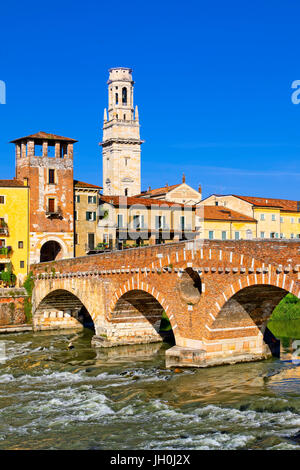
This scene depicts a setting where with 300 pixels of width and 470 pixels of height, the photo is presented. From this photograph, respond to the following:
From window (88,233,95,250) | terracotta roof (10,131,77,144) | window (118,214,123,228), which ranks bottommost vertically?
window (88,233,95,250)

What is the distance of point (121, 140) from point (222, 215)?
104 feet

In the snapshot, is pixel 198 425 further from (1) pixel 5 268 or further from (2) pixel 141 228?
(2) pixel 141 228

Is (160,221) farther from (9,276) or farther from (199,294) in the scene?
(199,294)

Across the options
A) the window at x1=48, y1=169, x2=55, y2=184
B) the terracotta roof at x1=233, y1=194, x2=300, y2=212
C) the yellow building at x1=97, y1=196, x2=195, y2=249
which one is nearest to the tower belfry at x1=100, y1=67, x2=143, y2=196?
the terracotta roof at x1=233, y1=194, x2=300, y2=212

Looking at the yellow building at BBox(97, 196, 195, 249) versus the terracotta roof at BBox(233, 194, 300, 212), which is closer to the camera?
the yellow building at BBox(97, 196, 195, 249)

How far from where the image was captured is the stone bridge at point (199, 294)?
967 inches

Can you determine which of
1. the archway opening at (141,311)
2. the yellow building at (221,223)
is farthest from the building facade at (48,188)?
the archway opening at (141,311)

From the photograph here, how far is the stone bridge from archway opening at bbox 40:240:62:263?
22.4 metres

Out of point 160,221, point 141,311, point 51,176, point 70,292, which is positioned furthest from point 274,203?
point 141,311

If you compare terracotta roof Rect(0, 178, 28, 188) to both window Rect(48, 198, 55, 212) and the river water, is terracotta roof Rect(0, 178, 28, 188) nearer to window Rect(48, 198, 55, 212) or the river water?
window Rect(48, 198, 55, 212)

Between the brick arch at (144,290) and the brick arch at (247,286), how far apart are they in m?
2.64

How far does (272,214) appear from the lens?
7300cm

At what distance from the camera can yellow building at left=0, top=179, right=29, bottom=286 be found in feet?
180

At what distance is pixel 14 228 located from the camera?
5544cm
